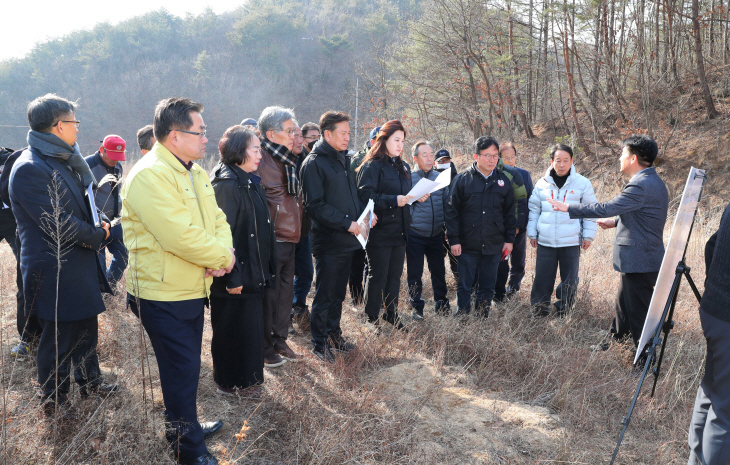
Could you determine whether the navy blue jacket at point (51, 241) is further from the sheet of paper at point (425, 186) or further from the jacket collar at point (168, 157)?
the sheet of paper at point (425, 186)

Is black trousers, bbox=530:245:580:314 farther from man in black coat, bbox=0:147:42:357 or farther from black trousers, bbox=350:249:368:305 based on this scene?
man in black coat, bbox=0:147:42:357

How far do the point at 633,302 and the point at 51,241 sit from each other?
4579 millimetres

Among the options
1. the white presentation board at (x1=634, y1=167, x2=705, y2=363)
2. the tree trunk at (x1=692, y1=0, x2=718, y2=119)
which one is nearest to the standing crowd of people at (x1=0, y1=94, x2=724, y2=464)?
the white presentation board at (x1=634, y1=167, x2=705, y2=363)

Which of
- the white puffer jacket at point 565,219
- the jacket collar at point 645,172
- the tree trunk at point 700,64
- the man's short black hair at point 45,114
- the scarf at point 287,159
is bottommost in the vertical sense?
the white puffer jacket at point 565,219

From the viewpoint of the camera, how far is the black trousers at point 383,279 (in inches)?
178

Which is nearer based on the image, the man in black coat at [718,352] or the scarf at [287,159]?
the man in black coat at [718,352]

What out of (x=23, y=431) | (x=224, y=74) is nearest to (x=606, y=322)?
(x=23, y=431)

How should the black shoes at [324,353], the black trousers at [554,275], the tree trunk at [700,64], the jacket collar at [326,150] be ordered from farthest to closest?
the tree trunk at [700,64] < the black trousers at [554,275] < the jacket collar at [326,150] < the black shoes at [324,353]

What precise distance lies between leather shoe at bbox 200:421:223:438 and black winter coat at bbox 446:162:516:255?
3.07 meters

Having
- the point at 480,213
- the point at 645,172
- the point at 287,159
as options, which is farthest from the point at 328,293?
the point at 645,172

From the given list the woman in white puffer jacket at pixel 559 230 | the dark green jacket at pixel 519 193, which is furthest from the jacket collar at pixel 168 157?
the dark green jacket at pixel 519 193

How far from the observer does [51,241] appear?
283 centimetres

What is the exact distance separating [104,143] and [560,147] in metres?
5.02

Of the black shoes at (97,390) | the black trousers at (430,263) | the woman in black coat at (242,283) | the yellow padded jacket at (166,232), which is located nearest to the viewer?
the yellow padded jacket at (166,232)
